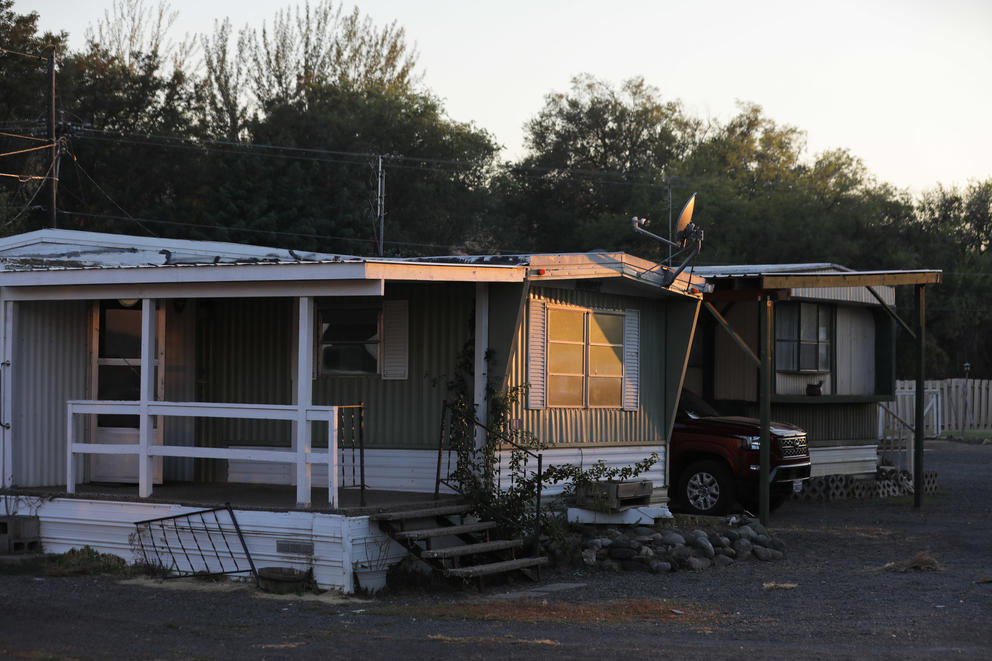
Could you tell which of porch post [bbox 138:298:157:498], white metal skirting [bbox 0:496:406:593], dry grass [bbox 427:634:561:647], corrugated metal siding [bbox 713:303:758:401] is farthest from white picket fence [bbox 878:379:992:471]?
dry grass [bbox 427:634:561:647]

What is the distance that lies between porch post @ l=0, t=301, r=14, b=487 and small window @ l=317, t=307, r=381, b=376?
3.24 metres

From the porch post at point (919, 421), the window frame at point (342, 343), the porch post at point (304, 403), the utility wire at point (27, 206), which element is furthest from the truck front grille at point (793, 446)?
the utility wire at point (27, 206)

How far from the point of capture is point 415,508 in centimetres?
1114

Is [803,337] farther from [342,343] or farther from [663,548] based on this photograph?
[342,343]

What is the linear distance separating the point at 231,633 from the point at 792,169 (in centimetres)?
4739

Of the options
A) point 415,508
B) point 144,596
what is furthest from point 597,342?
point 144,596

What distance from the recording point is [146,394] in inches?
466

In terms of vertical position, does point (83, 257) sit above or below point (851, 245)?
below

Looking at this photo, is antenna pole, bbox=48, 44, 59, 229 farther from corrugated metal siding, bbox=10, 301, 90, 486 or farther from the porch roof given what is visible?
corrugated metal siding, bbox=10, 301, 90, 486

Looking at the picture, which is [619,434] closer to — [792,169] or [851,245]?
[851,245]

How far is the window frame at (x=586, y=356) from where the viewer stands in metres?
13.1

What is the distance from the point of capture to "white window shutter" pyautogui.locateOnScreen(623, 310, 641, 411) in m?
14.2

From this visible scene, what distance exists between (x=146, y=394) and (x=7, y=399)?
188cm

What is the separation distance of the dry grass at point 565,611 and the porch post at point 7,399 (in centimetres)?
512
